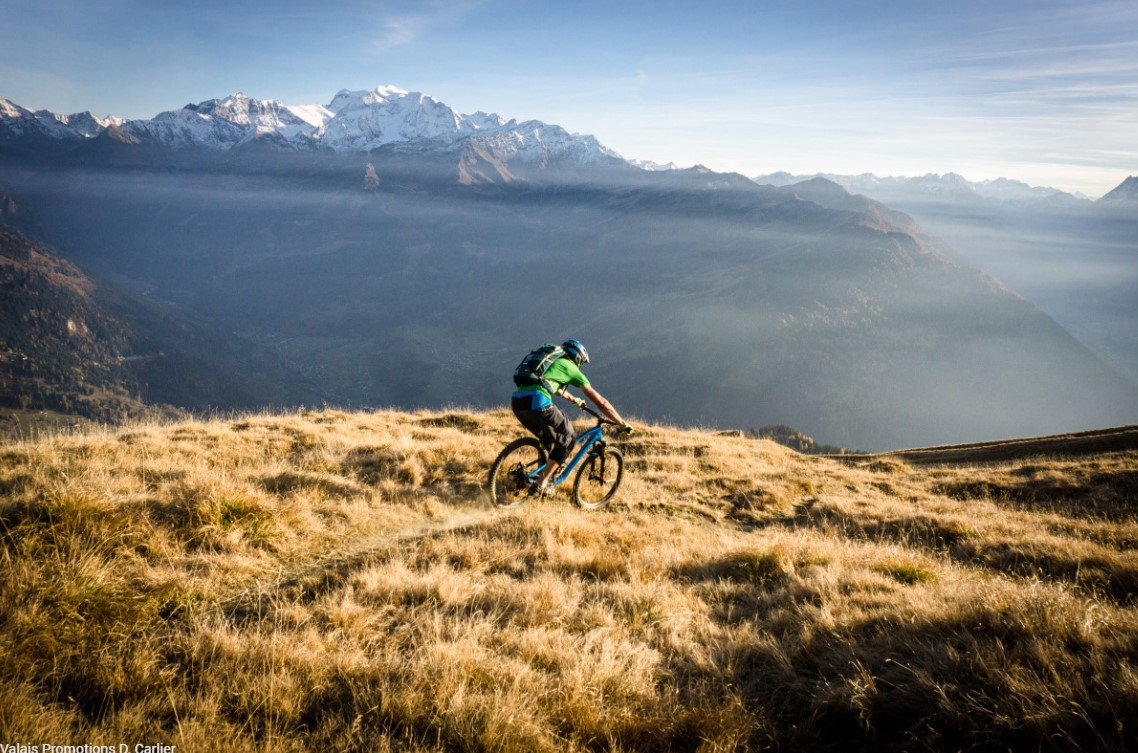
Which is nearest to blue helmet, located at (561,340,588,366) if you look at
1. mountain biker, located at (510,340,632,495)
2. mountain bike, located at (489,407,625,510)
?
mountain biker, located at (510,340,632,495)

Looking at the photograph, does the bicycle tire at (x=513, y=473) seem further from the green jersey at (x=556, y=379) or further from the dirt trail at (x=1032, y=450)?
the dirt trail at (x=1032, y=450)

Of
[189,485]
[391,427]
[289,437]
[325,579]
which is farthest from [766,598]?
[391,427]

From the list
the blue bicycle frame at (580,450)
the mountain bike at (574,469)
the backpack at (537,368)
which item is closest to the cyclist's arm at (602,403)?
the mountain bike at (574,469)

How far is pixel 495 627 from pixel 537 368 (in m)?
4.70

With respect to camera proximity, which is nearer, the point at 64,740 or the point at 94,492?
the point at 64,740

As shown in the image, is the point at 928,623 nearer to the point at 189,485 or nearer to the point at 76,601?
the point at 76,601

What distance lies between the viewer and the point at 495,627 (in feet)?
15.6

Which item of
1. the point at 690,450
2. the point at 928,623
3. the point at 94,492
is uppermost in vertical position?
the point at 94,492

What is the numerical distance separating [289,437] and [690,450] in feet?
40.9

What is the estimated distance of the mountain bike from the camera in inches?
384

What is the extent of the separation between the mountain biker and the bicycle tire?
184mm

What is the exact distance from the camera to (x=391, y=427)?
16859 millimetres

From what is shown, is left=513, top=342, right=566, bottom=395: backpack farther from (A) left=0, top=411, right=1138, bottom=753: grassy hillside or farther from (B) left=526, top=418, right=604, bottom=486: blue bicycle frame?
(A) left=0, top=411, right=1138, bottom=753: grassy hillside

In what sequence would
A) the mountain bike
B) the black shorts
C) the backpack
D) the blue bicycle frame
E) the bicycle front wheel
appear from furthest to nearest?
the bicycle front wheel < the blue bicycle frame < the mountain bike < the black shorts < the backpack
